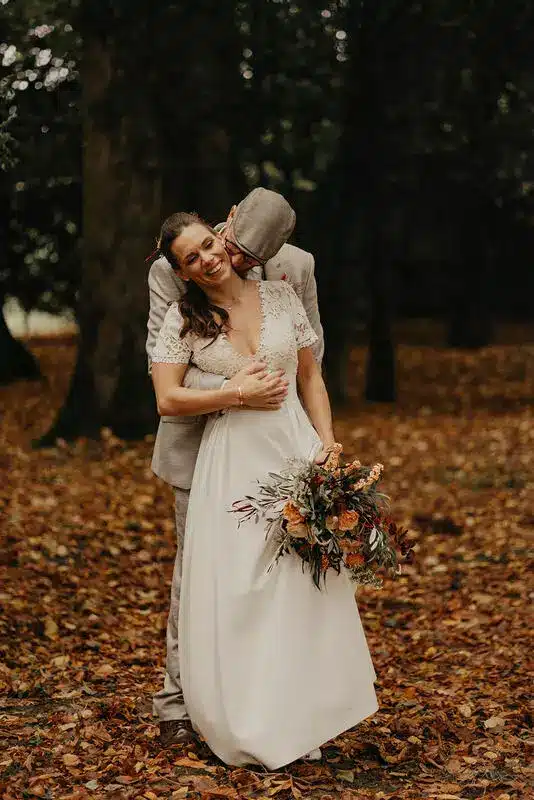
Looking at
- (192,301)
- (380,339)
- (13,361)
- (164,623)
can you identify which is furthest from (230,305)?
(13,361)

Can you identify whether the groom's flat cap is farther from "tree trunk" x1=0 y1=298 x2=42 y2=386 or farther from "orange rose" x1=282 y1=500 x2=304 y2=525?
"tree trunk" x1=0 y1=298 x2=42 y2=386

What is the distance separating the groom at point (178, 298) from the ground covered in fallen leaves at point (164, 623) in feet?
0.81

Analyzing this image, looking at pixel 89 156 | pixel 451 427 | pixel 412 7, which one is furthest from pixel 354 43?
pixel 451 427

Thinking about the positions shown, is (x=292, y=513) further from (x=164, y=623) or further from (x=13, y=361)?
(x=13, y=361)

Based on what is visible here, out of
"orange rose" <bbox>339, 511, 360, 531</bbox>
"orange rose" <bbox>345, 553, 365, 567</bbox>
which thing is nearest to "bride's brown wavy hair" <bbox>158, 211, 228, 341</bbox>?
"orange rose" <bbox>339, 511, 360, 531</bbox>

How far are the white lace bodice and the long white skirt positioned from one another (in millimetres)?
194

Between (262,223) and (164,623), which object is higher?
(262,223)

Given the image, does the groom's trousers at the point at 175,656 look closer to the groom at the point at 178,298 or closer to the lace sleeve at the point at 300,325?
the groom at the point at 178,298

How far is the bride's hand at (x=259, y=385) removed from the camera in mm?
4141

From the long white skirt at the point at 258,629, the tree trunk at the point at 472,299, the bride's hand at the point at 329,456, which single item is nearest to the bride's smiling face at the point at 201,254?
the long white skirt at the point at 258,629

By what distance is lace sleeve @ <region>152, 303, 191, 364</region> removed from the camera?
4.25 metres

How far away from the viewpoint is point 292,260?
453cm

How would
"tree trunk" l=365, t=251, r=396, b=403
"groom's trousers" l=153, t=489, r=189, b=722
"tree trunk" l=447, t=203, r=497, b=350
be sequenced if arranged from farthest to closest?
1. "tree trunk" l=447, t=203, r=497, b=350
2. "tree trunk" l=365, t=251, r=396, b=403
3. "groom's trousers" l=153, t=489, r=189, b=722

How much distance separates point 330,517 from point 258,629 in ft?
1.78
